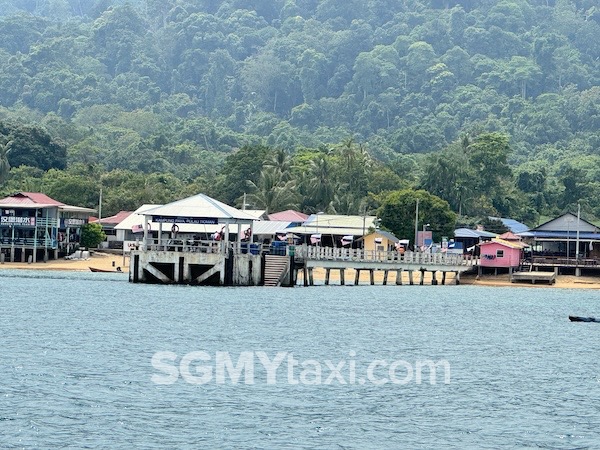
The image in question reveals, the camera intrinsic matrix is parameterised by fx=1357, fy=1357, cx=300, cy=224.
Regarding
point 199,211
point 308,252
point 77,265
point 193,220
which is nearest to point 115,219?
point 77,265

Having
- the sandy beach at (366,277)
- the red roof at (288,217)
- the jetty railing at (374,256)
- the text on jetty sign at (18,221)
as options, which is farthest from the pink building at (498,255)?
the text on jetty sign at (18,221)

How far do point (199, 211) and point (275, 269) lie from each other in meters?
7.11

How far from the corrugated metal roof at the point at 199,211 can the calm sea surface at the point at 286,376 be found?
921 cm

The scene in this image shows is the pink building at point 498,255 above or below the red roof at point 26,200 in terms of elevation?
below

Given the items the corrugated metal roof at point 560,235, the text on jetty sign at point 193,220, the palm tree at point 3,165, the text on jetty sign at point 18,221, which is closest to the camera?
the text on jetty sign at point 193,220

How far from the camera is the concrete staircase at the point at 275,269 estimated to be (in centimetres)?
9269

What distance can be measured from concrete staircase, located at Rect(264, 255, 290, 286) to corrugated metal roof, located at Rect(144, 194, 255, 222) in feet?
12.1

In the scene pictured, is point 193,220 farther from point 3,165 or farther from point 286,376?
point 3,165

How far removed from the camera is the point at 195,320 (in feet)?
212

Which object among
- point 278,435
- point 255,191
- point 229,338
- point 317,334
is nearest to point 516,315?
point 317,334

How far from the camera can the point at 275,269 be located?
9319cm

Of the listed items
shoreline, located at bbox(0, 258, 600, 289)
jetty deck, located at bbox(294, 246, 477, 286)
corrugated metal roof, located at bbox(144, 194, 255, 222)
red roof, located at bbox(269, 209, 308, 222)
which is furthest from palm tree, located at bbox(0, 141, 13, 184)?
corrugated metal roof, located at bbox(144, 194, 255, 222)

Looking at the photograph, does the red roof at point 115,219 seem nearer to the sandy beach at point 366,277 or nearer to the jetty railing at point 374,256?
the sandy beach at point 366,277

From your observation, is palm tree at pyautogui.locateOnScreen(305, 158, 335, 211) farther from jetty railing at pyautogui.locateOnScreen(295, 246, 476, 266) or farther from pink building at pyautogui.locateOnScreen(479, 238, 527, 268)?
jetty railing at pyautogui.locateOnScreen(295, 246, 476, 266)
